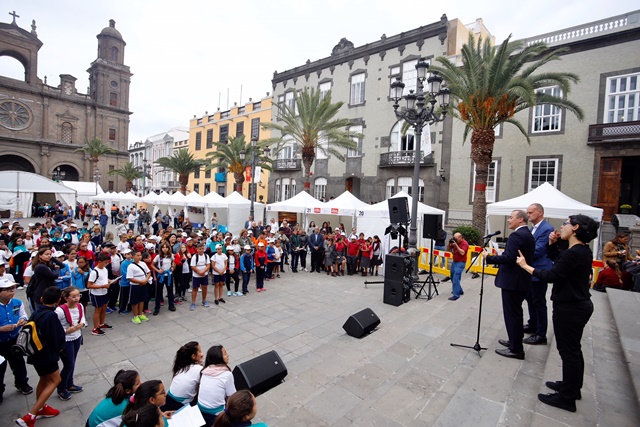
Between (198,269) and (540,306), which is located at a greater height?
(540,306)

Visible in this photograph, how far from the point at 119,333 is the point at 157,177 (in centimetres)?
6467

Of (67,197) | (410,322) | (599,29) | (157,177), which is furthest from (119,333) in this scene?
(157,177)

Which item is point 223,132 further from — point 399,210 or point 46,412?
point 46,412

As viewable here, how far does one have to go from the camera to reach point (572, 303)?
3383 millimetres

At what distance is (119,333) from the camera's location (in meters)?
6.65

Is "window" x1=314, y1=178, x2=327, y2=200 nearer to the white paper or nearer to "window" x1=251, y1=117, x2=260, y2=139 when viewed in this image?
"window" x1=251, y1=117, x2=260, y2=139

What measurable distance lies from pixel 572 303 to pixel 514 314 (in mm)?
1044

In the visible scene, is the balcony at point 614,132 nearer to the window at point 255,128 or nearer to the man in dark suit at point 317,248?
the man in dark suit at point 317,248

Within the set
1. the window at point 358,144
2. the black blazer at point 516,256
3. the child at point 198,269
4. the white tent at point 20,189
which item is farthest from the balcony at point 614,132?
the white tent at point 20,189

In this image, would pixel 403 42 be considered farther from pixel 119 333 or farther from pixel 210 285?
pixel 119 333

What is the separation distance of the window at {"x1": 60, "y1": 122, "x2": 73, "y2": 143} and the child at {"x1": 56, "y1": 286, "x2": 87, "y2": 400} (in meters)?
56.7

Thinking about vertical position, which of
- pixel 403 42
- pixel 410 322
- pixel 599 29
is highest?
pixel 403 42

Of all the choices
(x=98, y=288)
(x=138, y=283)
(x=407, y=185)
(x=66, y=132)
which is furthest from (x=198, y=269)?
(x=66, y=132)

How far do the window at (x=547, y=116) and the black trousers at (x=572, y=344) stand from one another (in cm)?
1994
